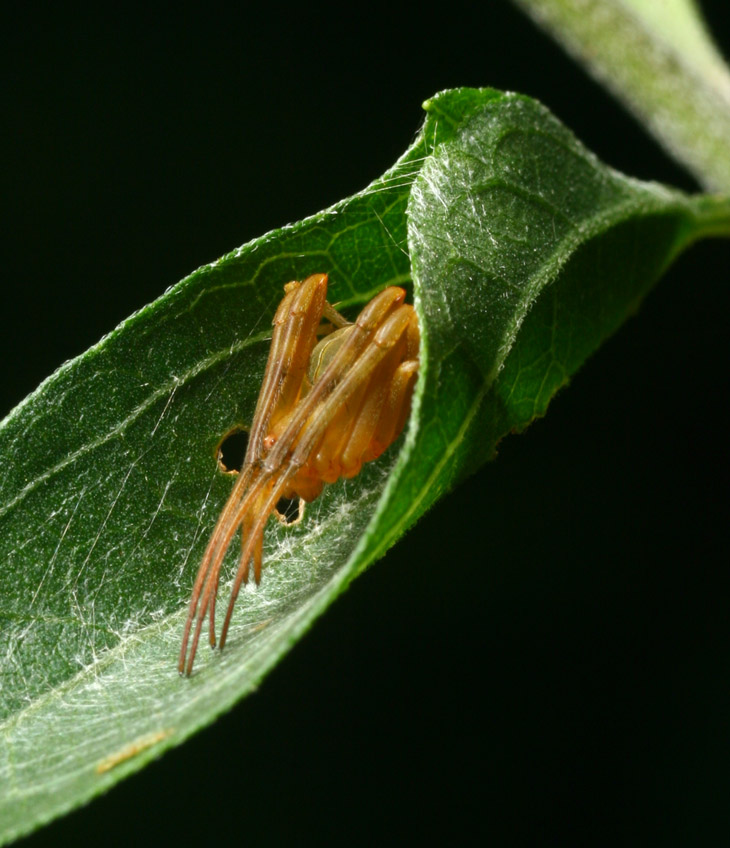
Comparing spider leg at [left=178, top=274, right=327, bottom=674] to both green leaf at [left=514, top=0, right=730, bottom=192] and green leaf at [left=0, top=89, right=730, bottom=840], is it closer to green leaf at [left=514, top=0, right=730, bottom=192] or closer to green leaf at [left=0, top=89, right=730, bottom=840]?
green leaf at [left=0, top=89, right=730, bottom=840]

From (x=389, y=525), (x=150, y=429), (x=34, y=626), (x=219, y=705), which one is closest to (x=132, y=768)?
(x=219, y=705)

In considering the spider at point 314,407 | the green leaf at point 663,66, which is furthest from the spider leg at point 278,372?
the green leaf at point 663,66

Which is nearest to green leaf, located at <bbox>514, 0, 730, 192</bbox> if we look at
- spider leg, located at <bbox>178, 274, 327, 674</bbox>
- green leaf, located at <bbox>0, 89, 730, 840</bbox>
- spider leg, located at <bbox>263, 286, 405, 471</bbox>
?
green leaf, located at <bbox>0, 89, 730, 840</bbox>

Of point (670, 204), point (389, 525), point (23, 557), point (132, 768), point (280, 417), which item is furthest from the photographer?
point (280, 417)

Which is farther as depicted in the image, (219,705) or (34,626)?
(34,626)

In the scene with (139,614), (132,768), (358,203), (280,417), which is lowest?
(132,768)

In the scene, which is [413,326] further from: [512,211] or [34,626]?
[34,626]

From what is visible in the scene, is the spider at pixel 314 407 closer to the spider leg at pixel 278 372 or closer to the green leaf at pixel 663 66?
the spider leg at pixel 278 372

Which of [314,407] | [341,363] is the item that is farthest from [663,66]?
[314,407]
